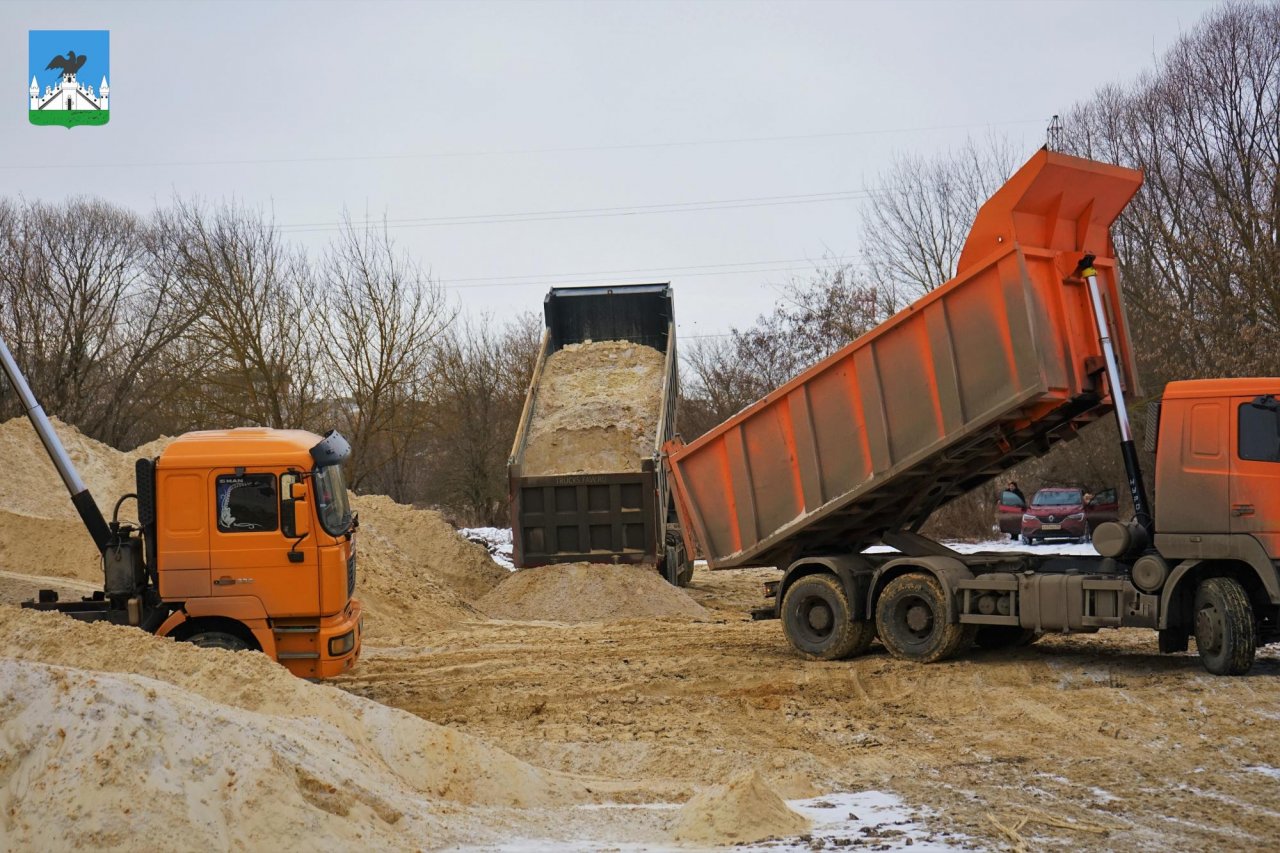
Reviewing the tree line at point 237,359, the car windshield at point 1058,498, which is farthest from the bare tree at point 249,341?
the car windshield at point 1058,498

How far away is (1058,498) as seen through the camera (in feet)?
92.5

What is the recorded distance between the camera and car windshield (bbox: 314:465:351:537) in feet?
31.4

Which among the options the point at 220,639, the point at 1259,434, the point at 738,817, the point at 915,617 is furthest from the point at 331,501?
the point at 1259,434

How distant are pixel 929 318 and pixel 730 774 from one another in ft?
15.2

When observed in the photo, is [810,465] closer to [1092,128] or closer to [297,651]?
[297,651]

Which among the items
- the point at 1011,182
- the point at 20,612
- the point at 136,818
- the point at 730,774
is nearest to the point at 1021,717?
the point at 730,774

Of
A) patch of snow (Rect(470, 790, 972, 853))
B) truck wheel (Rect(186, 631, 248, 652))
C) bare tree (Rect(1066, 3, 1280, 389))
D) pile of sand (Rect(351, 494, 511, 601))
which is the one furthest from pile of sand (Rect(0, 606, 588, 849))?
bare tree (Rect(1066, 3, 1280, 389))

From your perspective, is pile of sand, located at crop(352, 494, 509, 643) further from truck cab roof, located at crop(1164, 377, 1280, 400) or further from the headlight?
truck cab roof, located at crop(1164, 377, 1280, 400)

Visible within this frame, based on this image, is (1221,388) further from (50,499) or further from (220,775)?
(50,499)

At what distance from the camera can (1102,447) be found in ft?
99.6

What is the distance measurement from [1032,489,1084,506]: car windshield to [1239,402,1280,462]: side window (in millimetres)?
19293

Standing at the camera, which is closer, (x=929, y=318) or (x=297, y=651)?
(x=297, y=651)

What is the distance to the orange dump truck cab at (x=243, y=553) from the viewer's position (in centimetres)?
937

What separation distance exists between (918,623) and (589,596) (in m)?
5.62
